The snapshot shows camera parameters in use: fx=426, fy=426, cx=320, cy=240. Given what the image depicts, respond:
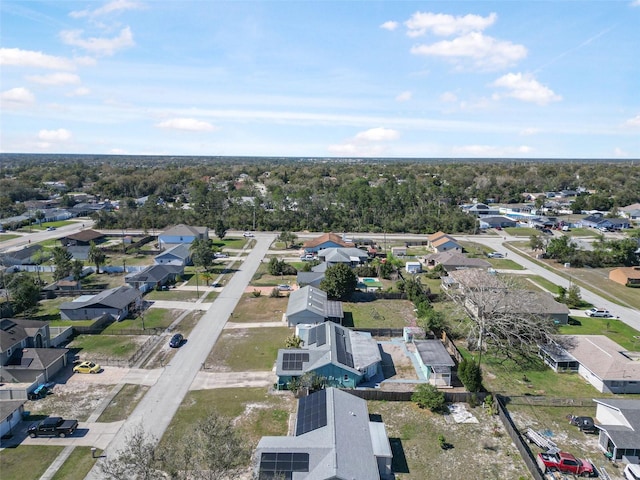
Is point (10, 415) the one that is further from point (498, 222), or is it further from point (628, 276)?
point (498, 222)

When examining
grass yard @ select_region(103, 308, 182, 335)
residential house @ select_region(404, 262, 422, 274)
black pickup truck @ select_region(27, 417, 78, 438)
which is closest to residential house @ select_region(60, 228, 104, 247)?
grass yard @ select_region(103, 308, 182, 335)

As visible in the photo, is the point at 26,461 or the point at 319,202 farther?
the point at 319,202

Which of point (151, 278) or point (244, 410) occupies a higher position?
point (151, 278)

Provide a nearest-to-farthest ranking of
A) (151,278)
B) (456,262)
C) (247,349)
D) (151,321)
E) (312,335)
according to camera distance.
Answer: (312,335), (247,349), (151,321), (151,278), (456,262)

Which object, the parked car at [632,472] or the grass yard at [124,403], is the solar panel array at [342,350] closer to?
the grass yard at [124,403]

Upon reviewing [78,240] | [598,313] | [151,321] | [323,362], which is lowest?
[151,321]

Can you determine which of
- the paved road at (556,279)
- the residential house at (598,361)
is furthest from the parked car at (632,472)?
the paved road at (556,279)

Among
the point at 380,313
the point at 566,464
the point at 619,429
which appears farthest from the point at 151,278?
the point at 619,429

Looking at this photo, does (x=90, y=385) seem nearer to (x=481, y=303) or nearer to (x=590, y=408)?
(x=481, y=303)
